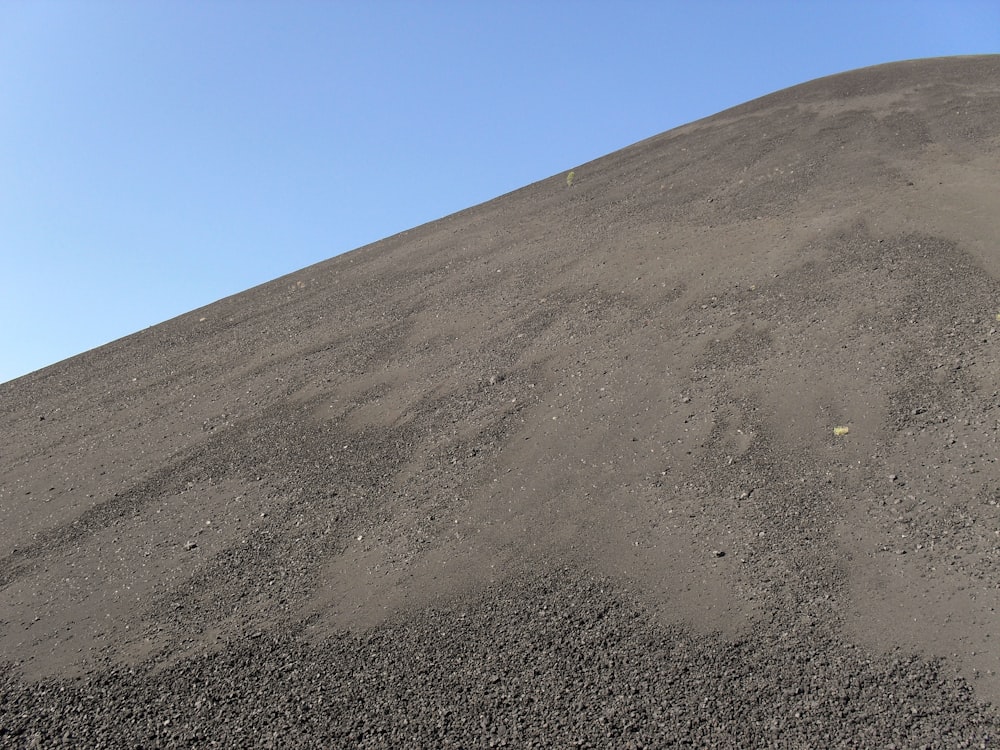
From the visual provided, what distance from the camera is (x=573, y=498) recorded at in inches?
263

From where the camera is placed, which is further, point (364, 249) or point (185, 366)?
point (364, 249)

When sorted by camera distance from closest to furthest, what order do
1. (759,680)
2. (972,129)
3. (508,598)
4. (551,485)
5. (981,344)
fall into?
(759,680) → (508,598) → (551,485) → (981,344) → (972,129)

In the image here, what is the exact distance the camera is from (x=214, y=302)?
592 inches

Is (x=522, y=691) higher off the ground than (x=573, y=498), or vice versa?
(x=573, y=498)

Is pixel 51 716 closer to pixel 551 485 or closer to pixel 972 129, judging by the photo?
pixel 551 485

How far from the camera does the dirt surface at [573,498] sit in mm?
4785

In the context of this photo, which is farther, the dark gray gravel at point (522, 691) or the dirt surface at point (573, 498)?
the dirt surface at point (573, 498)

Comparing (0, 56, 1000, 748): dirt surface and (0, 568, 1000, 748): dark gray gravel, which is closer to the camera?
(0, 568, 1000, 748): dark gray gravel

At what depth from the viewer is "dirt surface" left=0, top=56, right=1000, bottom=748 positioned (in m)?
4.79

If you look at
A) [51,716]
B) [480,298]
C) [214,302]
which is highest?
[214,302]

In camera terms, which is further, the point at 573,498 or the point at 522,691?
the point at 573,498

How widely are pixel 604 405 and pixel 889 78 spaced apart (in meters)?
11.5

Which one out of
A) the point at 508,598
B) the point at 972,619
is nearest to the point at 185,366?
the point at 508,598

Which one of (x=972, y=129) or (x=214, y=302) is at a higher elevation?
(x=214, y=302)
